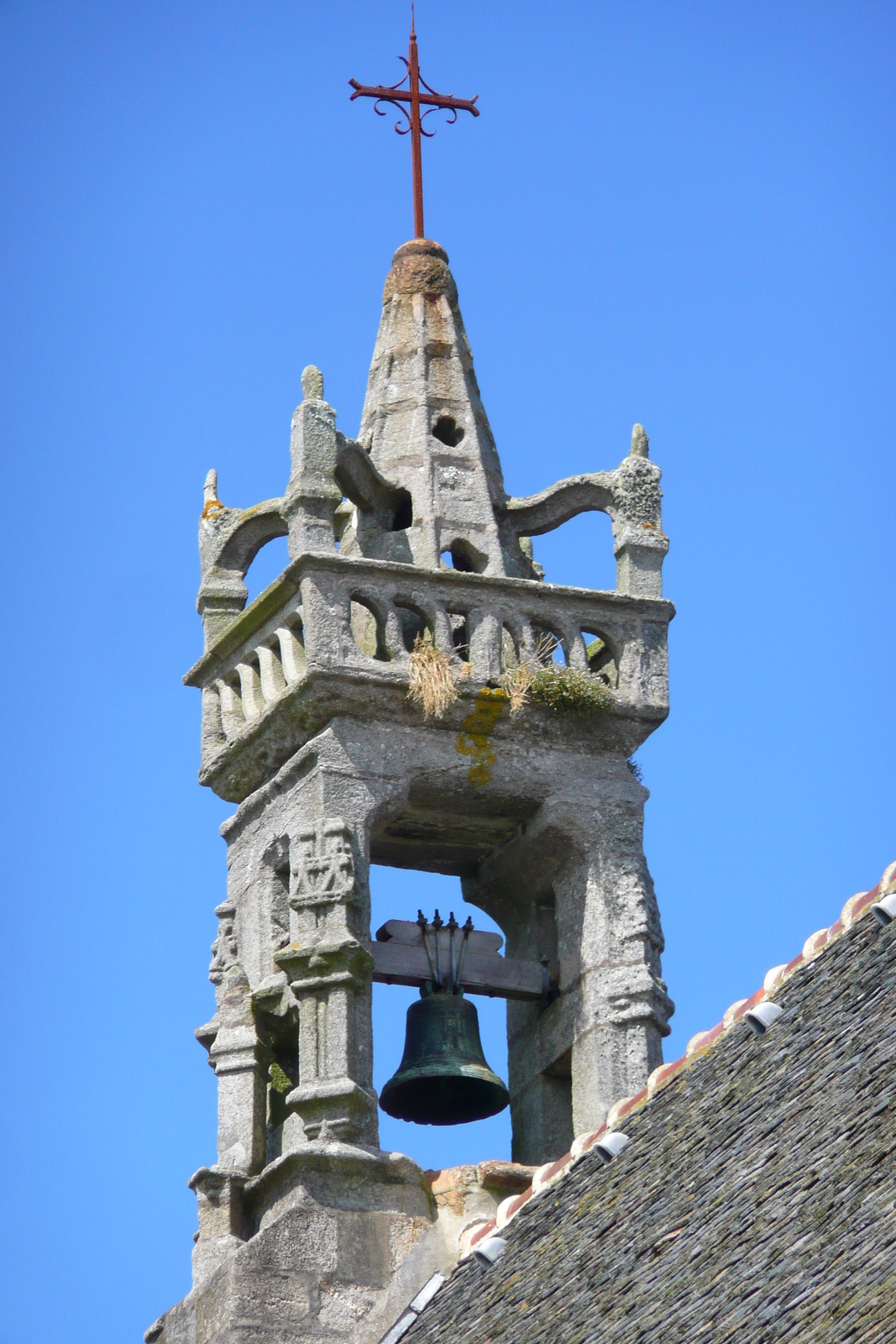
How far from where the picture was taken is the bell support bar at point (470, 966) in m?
15.9

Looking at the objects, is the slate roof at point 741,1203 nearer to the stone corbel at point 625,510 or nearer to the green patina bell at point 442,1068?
the green patina bell at point 442,1068

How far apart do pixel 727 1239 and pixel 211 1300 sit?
3902 mm

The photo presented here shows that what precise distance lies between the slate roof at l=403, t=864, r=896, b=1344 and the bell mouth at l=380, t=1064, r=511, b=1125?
5.01ft

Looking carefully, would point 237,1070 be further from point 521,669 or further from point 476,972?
point 521,669

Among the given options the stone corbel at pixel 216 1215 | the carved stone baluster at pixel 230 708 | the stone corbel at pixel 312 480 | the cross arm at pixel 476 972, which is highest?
the stone corbel at pixel 312 480

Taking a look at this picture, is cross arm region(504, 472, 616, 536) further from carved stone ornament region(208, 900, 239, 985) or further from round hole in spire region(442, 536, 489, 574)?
carved stone ornament region(208, 900, 239, 985)

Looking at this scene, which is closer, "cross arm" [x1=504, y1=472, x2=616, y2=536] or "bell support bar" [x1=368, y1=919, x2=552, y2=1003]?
"bell support bar" [x1=368, y1=919, x2=552, y2=1003]

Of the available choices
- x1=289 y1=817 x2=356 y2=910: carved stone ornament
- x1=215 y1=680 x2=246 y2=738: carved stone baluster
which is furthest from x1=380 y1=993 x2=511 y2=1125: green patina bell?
x1=215 y1=680 x2=246 y2=738: carved stone baluster

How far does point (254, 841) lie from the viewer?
52.9 feet

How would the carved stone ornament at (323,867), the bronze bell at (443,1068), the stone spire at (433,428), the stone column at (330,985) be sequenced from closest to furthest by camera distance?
the stone column at (330,985) < the carved stone ornament at (323,867) < the bronze bell at (443,1068) < the stone spire at (433,428)

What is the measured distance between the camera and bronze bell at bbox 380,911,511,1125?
51.2 feet

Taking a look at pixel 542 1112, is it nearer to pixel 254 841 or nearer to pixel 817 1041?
pixel 254 841

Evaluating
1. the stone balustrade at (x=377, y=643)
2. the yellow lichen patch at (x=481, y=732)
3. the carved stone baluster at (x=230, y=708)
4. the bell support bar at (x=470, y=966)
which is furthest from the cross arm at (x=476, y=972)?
the carved stone baluster at (x=230, y=708)

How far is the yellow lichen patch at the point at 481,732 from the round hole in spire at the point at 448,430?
Answer: 194 centimetres
